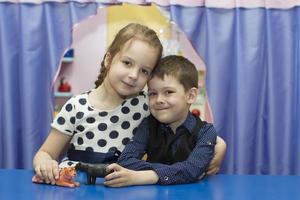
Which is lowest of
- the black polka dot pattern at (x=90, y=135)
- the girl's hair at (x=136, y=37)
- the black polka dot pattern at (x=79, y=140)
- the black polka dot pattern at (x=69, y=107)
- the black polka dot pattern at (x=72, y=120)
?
the black polka dot pattern at (x=79, y=140)

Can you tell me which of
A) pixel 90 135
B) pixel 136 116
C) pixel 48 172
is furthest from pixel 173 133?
pixel 48 172

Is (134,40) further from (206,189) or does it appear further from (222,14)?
(222,14)

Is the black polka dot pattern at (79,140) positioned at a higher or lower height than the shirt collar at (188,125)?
lower

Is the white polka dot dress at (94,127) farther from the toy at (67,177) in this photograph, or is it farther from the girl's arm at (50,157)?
the toy at (67,177)

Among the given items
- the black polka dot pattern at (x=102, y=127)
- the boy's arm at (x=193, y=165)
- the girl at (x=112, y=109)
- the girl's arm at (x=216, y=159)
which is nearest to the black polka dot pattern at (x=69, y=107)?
the girl at (x=112, y=109)

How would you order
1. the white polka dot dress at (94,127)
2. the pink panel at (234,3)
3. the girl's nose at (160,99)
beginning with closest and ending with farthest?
the girl's nose at (160,99), the white polka dot dress at (94,127), the pink panel at (234,3)

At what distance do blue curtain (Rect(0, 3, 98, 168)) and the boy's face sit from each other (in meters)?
0.67

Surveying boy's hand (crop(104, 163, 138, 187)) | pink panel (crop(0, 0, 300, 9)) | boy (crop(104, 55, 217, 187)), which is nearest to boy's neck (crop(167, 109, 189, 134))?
boy (crop(104, 55, 217, 187))

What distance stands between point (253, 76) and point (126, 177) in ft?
2.89

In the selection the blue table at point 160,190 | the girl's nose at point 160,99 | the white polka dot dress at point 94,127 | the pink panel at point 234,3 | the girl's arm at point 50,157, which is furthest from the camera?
the pink panel at point 234,3

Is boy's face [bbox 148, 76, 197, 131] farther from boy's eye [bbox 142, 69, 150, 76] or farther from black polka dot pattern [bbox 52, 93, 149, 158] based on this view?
black polka dot pattern [bbox 52, 93, 149, 158]

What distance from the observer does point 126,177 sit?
1089 millimetres

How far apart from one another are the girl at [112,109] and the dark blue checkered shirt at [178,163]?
8 cm

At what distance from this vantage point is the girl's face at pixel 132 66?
1.23 meters
